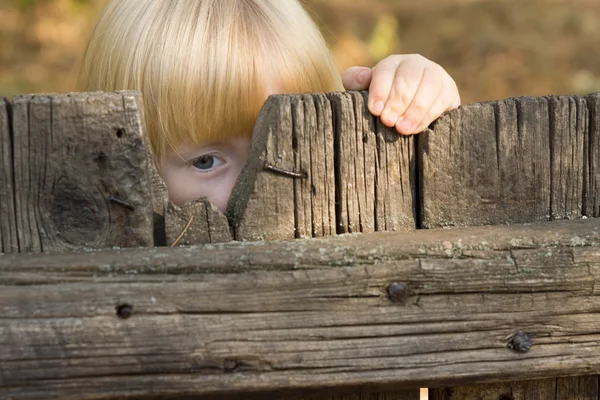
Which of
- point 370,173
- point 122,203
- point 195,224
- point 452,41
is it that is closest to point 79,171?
point 122,203

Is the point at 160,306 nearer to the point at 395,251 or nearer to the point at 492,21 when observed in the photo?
the point at 395,251

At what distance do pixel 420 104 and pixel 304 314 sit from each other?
1.95 ft

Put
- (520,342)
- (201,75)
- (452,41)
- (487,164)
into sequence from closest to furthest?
(520,342)
(487,164)
(201,75)
(452,41)

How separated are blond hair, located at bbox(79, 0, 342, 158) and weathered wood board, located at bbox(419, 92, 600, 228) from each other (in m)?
0.82

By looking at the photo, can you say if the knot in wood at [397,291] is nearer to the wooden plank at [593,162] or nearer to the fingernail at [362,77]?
the wooden plank at [593,162]

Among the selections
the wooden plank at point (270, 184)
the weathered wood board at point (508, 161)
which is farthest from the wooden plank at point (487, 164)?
the wooden plank at point (270, 184)

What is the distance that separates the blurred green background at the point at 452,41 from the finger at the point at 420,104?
6.82m

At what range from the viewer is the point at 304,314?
1623 millimetres

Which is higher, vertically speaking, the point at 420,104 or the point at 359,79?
the point at 359,79

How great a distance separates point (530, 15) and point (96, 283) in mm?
10250

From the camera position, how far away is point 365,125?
1.75 metres

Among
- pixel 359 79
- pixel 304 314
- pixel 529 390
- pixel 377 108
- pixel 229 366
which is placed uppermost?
pixel 359 79

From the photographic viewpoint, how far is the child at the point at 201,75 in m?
2.38

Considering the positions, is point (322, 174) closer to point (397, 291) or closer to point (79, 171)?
point (397, 291)
